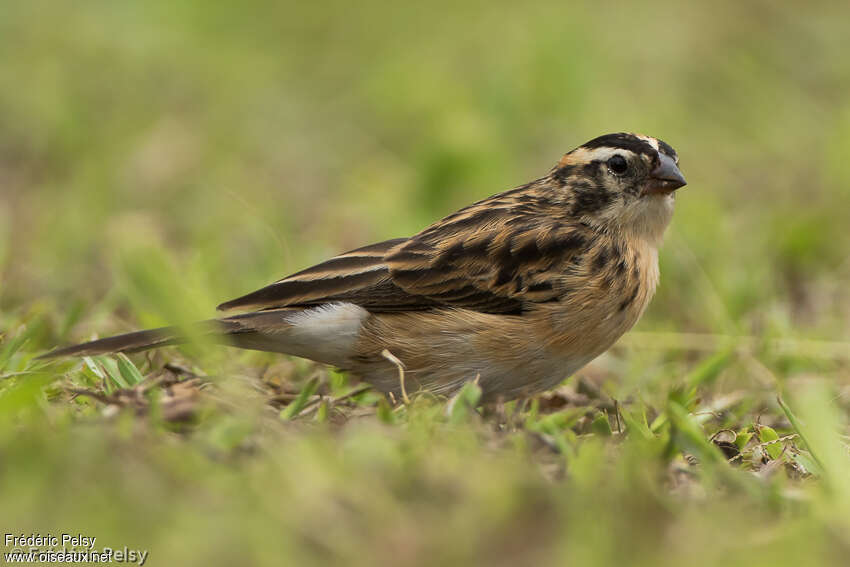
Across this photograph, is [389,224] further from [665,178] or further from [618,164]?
[665,178]

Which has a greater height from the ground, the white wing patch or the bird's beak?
the bird's beak

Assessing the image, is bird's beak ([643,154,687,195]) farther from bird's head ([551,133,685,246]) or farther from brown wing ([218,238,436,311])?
brown wing ([218,238,436,311])

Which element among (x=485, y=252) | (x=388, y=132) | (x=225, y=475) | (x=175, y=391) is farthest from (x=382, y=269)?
(x=388, y=132)

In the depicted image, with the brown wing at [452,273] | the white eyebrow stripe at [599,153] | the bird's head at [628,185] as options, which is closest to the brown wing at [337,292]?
the brown wing at [452,273]

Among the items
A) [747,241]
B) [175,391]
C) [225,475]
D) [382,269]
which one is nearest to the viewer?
[225,475]

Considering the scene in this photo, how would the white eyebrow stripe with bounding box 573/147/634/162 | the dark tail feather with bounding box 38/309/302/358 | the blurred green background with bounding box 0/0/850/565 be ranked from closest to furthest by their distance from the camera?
the blurred green background with bounding box 0/0/850/565, the dark tail feather with bounding box 38/309/302/358, the white eyebrow stripe with bounding box 573/147/634/162

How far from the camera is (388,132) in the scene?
1297 cm

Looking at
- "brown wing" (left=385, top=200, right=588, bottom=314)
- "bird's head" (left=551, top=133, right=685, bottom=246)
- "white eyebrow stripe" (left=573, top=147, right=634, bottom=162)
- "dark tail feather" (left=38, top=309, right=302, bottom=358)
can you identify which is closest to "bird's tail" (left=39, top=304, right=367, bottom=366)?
"dark tail feather" (left=38, top=309, right=302, bottom=358)

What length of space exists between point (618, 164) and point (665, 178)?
0.90 feet

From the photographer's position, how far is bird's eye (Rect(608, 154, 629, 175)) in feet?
21.6

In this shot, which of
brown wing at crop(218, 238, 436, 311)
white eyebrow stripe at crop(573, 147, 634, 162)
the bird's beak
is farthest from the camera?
white eyebrow stripe at crop(573, 147, 634, 162)

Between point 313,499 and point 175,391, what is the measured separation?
1519 mm

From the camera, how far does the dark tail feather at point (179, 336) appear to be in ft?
18.4

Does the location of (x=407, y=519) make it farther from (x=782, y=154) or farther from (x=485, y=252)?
(x=782, y=154)
